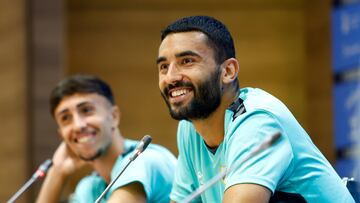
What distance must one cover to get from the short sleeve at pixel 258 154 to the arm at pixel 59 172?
75.5 inches

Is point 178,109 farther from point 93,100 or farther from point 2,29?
point 2,29

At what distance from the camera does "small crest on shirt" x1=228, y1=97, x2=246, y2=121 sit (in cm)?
293

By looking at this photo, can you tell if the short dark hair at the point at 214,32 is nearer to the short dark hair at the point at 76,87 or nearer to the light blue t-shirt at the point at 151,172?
the light blue t-shirt at the point at 151,172

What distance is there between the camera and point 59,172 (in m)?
4.68

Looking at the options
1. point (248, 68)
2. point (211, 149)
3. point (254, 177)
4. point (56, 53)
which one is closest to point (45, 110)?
point (56, 53)

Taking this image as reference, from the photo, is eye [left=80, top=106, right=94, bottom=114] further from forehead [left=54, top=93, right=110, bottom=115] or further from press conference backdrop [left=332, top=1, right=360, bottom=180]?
press conference backdrop [left=332, top=1, right=360, bottom=180]

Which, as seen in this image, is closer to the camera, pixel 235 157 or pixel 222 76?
pixel 235 157

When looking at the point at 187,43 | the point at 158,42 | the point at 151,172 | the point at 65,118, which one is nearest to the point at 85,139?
the point at 65,118

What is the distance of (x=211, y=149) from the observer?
10.3 feet

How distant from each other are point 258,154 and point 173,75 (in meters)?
0.46

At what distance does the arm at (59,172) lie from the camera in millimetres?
4625

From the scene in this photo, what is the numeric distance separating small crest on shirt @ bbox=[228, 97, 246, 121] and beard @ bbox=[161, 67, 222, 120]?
0.17 feet

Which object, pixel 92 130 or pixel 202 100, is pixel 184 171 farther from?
pixel 92 130

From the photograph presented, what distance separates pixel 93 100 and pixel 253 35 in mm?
3199
